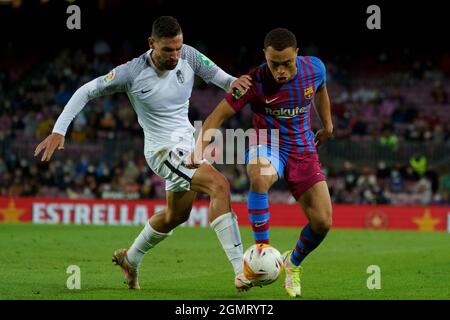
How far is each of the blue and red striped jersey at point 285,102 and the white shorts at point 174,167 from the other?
685 mm

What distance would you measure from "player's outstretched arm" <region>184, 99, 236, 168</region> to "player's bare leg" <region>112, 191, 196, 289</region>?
716mm

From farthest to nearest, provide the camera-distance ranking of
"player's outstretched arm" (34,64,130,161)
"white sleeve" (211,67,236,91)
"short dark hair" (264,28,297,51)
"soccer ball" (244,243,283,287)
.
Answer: "white sleeve" (211,67,236,91), "player's outstretched arm" (34,64,130,161), "short dark hair" (264,28,297,51), "soccer ball" (244,243,283,287)

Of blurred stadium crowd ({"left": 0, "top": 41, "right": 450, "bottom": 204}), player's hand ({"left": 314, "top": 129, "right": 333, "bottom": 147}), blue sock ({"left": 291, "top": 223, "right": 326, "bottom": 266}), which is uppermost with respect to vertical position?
blurred stadium crowd ({"left": 0, "top": 41, "right": 450, "bottom": 204})

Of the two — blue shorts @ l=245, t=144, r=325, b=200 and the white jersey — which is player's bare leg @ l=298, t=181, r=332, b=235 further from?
the white jersey

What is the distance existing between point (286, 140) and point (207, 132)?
2.36 ft

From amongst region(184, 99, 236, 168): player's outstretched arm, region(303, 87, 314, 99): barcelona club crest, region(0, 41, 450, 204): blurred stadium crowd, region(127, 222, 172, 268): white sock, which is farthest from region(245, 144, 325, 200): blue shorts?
region(0, 41, 450, 204): blurred stadium crowd

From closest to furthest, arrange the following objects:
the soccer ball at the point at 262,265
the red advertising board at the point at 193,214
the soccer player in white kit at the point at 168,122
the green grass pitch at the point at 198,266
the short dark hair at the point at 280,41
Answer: the soccer ball at the point at 262,265
the short dark hair at the point at 280,41
the soccer player in white kit at the point at 168,122
the green grass pitch at the point at 198,266
the red advertising board at the point at 193,214

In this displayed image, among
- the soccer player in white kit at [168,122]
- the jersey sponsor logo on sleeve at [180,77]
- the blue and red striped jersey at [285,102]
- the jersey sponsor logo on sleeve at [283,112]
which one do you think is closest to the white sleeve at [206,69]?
the soccer player in white kit at [168,122]

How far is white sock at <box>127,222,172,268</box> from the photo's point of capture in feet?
29.2

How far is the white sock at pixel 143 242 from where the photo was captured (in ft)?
29.2

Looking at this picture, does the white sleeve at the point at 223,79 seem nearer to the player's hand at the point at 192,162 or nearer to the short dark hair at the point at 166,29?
the short dark hair at the point at 166,29

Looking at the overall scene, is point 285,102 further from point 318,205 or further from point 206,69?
point 206,69

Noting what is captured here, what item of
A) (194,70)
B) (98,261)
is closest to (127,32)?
(98,261)
